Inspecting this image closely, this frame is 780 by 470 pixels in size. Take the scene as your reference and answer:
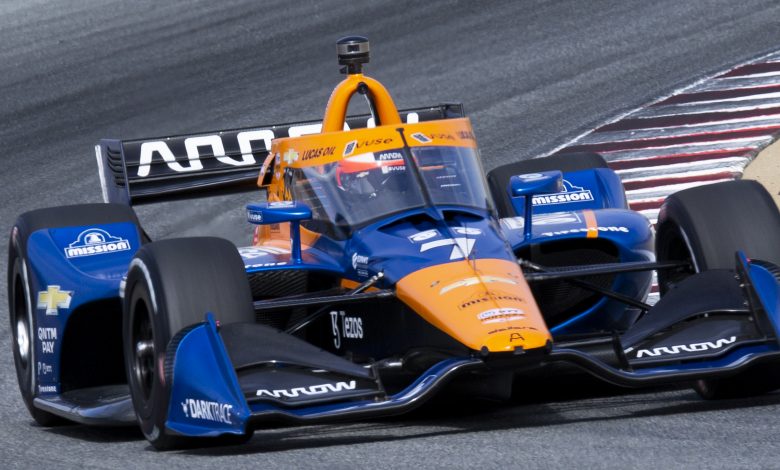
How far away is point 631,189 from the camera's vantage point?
11.5 m

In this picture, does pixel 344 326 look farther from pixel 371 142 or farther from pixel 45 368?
pixel 45 368

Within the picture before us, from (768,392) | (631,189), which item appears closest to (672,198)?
(768,392)

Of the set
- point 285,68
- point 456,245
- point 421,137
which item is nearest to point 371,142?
point 421,137

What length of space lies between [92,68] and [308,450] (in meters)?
11.9

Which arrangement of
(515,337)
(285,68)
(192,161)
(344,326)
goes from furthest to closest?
(285,68) → (192,161) → (344,326) → (515,337)

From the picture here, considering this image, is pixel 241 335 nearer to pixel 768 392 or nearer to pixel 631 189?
pixel 768 392

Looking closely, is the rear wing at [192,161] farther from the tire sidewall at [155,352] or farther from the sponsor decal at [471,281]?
the sponsor decal at [471,281]

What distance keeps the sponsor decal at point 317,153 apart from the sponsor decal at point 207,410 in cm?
166

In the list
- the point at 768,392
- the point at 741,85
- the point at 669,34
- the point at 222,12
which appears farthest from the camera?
the point at 222,12

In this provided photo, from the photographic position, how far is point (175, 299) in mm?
6391

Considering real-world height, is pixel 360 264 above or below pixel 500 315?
above

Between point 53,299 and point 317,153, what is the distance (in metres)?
1.52

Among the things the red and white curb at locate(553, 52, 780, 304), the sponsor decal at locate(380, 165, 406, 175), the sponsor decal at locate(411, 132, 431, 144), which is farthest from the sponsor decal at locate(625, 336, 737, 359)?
the red and white curb at locate(553, 52, 780, 304)

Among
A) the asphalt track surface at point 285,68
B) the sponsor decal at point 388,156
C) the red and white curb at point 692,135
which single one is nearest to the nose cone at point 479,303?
the sponsor decal at point 388,156
